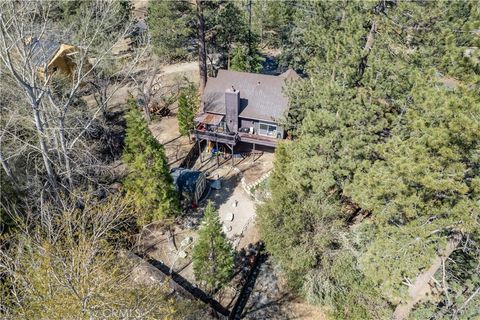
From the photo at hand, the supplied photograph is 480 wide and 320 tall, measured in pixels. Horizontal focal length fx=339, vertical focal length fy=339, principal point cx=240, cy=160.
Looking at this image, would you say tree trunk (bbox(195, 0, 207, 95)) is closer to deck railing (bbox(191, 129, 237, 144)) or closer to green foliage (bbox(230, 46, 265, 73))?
green foliage (bbox(230, 46, 265, 73))

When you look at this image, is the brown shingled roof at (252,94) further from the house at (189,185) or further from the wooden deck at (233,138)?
the house at (189,185)

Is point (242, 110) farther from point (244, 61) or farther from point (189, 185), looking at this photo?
Result: point (244, 61)

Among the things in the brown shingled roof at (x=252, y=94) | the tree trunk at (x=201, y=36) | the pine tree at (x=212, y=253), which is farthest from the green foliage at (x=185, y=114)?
the pine tree at (x=212, y=253)

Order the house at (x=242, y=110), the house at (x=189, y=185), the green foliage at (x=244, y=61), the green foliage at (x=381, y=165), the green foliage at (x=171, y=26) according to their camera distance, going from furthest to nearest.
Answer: the green foliage at (x=244, y=61) → the green foliage at (x=171, y=26) → the house at (x=242, y=110) → the house at (x=189, y=185) → the green foliage at (x=381, y=165)

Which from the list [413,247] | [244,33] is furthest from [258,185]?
[244,33]

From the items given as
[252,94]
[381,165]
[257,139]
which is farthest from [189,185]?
[381,165]

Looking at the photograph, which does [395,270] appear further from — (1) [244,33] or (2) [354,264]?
(1) [244,33]
